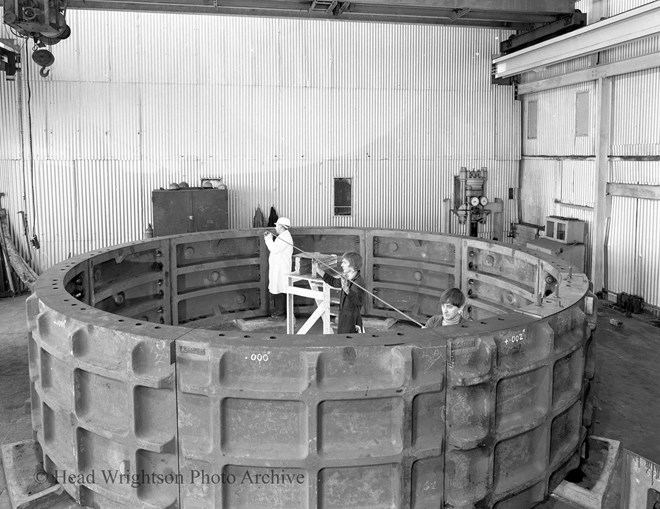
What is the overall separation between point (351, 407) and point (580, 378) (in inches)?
80.5

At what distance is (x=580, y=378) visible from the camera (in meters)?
4.95

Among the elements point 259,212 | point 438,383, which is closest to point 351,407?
point 438,383

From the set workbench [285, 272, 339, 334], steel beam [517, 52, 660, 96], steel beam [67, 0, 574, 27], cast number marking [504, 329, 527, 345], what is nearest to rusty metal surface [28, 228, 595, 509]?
cast number marking [504, 329, 527, 345]

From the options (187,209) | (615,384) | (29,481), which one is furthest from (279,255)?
(29,481)

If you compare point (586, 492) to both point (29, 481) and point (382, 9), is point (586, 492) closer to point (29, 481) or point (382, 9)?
point (29, 481)

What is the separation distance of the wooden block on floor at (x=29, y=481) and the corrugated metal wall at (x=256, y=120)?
8.11m

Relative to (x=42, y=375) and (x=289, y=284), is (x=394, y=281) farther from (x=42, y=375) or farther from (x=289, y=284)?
(x=42, y=375)

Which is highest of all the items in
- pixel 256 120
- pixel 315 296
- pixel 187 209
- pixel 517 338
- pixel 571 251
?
pixel 256 120

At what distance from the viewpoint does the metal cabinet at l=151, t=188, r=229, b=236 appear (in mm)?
12148

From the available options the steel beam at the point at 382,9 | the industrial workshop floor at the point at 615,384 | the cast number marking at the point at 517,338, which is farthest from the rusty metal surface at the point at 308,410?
the steel beam at the point at 382,9

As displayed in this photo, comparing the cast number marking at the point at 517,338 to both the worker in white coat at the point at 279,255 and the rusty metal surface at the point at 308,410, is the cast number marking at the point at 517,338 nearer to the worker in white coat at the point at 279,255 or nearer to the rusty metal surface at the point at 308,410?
the rusty metal surface at the point at 308,410

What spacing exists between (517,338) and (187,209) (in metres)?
9.03

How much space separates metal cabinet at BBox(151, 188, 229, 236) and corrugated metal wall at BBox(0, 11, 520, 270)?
0.97m

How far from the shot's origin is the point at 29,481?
4.89 m
